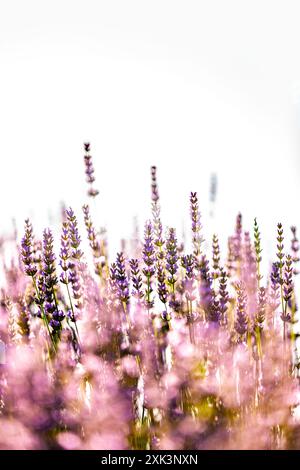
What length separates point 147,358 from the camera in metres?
2.25

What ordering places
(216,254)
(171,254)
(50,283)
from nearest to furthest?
1. (50,283)
2. (171,254)
3. (216,254)

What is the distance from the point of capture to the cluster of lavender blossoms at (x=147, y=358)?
6.70 ft

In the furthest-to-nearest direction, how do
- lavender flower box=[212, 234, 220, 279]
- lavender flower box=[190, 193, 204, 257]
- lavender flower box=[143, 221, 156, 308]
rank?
lavender flower box=[212, 234, 220, 279], lavender flower box=[190, 193, 204, 257], lavender flower box=[143, 221, 156, 308]

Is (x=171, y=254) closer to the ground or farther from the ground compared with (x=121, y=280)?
farther from the ground

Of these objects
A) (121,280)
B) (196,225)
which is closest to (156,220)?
(196,225)

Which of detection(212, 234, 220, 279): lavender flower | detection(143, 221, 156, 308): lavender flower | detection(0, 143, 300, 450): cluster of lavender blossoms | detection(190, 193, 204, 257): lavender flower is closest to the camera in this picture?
detection(0, 143, 300, 450): cluster of lavender blossoms

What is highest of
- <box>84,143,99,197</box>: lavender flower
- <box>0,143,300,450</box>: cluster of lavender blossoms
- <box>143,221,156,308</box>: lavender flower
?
<box>84,143,99,197</box>: lavender flower

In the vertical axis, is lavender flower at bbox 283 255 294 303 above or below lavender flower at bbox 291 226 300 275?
below

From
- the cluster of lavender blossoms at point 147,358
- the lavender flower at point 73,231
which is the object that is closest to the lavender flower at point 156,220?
the cluster of lavender blossoms at point 147,358

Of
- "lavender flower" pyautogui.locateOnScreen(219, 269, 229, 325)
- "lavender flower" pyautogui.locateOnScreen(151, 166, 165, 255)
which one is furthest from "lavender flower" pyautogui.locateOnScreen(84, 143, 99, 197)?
"lavender flower" pyautogui.locateOnScreen(219, 269, 229, 325)

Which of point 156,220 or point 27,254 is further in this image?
point 156,220

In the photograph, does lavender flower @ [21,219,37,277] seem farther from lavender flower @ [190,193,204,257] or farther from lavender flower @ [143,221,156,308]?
lavender flower @ [190,193,204,257]

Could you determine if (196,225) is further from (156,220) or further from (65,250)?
(65,250)

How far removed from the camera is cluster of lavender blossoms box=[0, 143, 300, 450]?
6.70 ft
